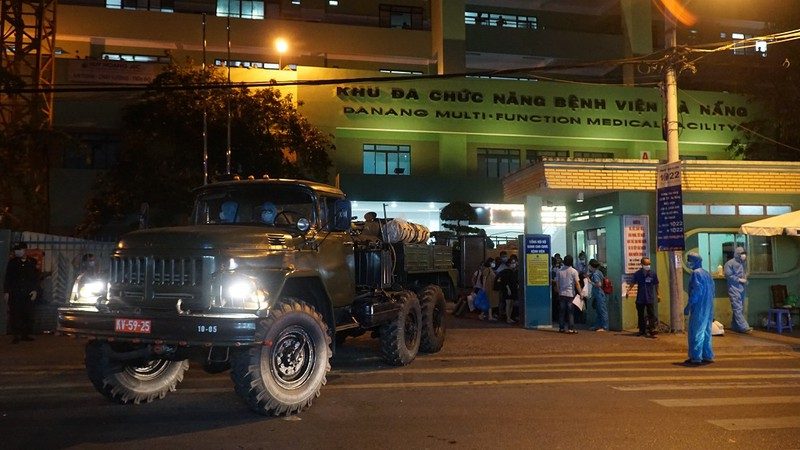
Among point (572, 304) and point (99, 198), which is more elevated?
point (99, 198)

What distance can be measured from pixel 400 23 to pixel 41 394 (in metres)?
29.4

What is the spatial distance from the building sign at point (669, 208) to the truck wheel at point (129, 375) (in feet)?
32.9

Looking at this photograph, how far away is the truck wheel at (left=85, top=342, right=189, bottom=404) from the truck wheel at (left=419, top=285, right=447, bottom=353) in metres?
4.39

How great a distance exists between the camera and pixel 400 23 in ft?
110

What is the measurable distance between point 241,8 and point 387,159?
10.8 metres

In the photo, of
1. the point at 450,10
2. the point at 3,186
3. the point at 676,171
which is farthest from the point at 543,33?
the point at 3,186

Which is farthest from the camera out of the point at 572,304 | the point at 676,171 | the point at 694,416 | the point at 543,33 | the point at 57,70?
the point at 543,33

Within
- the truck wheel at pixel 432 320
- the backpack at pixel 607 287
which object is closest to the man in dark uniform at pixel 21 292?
the truck wheel at pixel 432 320

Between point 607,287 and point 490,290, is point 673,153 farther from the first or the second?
point 490,290

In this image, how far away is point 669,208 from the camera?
42.4 feet

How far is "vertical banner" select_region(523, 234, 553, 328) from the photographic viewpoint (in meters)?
14.3

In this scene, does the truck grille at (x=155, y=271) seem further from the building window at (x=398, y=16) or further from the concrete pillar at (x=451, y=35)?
the building window at (x=398, y=16)

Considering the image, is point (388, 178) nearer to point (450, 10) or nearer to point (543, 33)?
point (450, 10)

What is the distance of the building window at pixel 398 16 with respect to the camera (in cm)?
3334
